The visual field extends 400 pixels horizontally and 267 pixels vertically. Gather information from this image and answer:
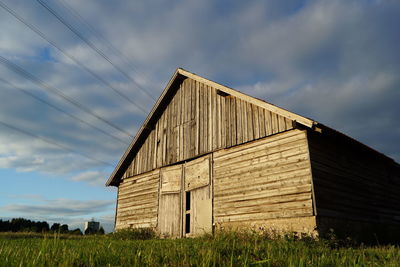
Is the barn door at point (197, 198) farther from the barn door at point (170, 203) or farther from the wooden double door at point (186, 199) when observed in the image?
the barn door at point (170, 203)

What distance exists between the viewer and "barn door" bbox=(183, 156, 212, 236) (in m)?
12.6

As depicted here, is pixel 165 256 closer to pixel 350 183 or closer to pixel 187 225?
pixel 350 183

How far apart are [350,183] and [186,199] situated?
7.05m

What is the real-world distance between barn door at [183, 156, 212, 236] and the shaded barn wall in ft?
15.3

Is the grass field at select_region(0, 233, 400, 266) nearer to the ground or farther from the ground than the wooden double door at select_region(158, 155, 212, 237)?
nearer to the ground

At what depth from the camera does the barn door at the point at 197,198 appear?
1263cm

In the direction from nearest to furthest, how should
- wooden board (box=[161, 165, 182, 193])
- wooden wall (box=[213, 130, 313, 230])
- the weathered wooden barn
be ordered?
wooden wall (box=[213, 130, 313, 230]), the weathered wooden barn, wooden board (box=[161, 165, 182, 193])

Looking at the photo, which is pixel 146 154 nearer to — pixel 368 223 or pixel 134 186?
pixel 134 186

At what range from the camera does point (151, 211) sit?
15.7 metres

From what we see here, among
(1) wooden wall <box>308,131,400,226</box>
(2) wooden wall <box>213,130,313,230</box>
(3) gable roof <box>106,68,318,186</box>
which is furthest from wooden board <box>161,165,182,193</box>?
(1) wooden wall <box>308,131,400,226</box>

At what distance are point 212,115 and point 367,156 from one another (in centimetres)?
692

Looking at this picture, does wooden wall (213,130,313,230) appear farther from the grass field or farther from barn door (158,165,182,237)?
the grass field

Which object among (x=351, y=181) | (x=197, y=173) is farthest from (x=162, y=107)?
(x=351, y=181)

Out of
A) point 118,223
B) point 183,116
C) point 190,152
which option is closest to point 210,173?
point 190,152
